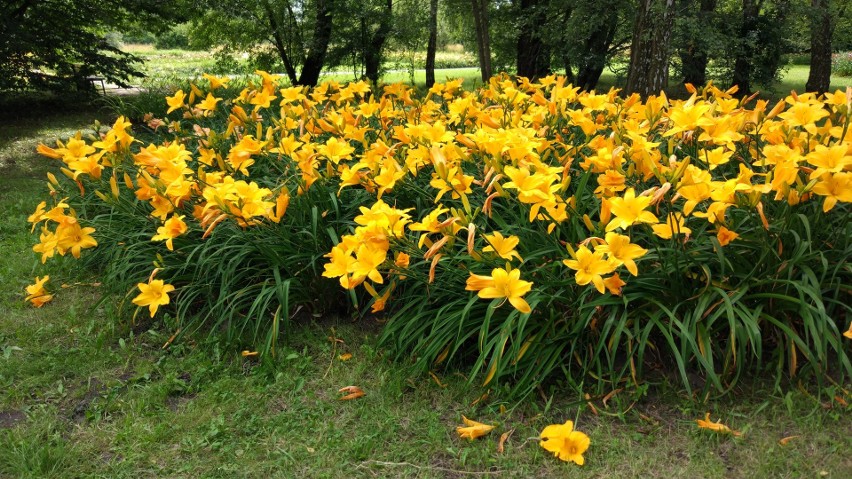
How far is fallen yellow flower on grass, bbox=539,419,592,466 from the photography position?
195 cm

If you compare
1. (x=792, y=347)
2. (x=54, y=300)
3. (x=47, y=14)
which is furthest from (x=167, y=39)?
(x=792, y=347)

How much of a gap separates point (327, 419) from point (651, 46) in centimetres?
590

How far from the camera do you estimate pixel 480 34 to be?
10.3 m

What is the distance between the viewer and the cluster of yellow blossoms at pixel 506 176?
2059mm

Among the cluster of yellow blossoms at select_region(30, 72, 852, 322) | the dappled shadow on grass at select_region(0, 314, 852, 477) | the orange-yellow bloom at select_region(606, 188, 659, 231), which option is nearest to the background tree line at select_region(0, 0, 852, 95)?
the cluster of yellow blossoms at select_region(30, 72, 852, 322)

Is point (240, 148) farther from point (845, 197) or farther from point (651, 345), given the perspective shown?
point (845, 197)

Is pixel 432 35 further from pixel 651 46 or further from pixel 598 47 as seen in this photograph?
pixel 651 46

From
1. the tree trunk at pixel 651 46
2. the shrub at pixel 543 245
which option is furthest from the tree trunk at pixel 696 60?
the shrub at pixel 543 245

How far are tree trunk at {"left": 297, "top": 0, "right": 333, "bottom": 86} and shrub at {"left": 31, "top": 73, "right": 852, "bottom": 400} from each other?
9456 mm

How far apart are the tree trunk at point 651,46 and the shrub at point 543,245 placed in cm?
337

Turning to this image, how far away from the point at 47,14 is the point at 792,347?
426 inches

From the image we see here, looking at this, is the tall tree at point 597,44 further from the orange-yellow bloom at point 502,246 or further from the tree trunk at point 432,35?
the orange-yellow bloom at point 502,246

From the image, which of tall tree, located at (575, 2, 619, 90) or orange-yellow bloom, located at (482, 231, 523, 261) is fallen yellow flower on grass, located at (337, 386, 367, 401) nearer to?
orange-yellow bloom, located at (482, 231, 523, 261)

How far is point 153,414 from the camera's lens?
2.30 m
